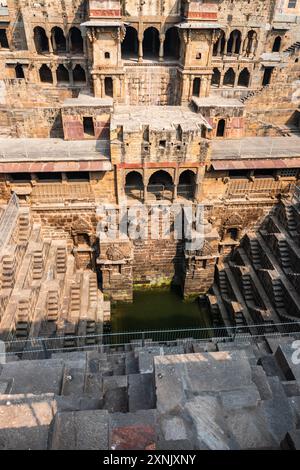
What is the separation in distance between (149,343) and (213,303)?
5.60 metres

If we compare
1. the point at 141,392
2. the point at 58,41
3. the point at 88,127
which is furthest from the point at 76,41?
the point at 141,392

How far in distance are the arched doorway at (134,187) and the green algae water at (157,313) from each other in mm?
5870

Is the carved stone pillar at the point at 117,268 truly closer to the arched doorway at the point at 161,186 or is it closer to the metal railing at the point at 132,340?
the metal railing at the point at 132,340

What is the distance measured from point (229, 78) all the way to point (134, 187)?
48.5 ft

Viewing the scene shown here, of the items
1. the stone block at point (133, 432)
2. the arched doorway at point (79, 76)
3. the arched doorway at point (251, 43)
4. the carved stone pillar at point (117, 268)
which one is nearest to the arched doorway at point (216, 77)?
the arched doorway at point (251, 43)

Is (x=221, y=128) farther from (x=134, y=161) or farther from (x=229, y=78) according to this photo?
(x=229, y=78)

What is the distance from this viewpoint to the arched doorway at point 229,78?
2614cm

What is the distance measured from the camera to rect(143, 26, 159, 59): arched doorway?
25208mm

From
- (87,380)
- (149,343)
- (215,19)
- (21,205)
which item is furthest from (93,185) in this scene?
(215,19)

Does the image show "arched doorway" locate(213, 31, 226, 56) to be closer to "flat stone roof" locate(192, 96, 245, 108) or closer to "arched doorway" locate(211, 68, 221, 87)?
"arched doorway" locate(211, 68, 221, 87)

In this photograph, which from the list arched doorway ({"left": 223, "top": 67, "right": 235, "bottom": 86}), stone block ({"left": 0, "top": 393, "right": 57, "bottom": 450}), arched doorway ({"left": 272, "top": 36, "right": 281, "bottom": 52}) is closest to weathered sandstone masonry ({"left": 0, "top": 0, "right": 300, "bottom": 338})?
arched doorway ({"left": 272, "top": 36, "right": 281, "bottom": 52})

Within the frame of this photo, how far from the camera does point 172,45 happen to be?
984 inches

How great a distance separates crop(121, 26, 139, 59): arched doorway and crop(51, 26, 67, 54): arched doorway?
4.80m
